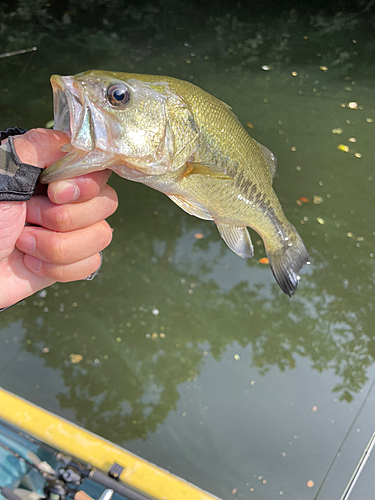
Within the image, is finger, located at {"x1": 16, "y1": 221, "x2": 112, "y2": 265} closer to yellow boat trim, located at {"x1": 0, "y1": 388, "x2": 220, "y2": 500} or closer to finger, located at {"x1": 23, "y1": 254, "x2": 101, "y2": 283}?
finger, located at {"x1": 23, "y1": 254, "x2": 101, "y2": 283}

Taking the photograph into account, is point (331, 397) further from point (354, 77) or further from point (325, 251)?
point (354, 77)

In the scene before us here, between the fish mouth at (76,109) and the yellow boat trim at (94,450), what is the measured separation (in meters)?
1.30

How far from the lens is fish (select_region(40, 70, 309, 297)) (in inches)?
33.6

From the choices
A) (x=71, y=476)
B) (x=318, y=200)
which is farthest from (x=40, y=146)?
(x=318, y=200)

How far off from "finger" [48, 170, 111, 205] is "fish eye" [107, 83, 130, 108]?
22cm

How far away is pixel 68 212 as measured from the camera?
3.59 feet

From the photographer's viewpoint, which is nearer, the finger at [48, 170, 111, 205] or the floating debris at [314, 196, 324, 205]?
the finger at [48, 170, 111, 205]

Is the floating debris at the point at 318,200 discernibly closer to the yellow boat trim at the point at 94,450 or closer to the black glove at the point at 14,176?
the yellow boat trim at the point at 94,450

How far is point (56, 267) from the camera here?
3.95ft

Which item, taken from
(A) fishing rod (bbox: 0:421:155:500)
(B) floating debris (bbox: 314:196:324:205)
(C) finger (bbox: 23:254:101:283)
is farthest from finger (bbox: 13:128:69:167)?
(B) floating debris (bbox: 314:196:324:205)

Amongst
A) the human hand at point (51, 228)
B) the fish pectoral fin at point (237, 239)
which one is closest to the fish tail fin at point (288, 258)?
the fish pectoral fin at point (237, 239)

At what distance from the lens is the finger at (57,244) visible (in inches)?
44.5

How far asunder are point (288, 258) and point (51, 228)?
0.80 meters

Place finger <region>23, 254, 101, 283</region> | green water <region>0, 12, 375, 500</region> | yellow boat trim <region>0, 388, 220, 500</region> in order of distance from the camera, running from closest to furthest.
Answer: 1. finger <region>23, 254, 101, 283</region>
2. yellow boat trim <region>0, 388, 220, 500</region>
3. green water <region>0, 12, 375, 500</region>
